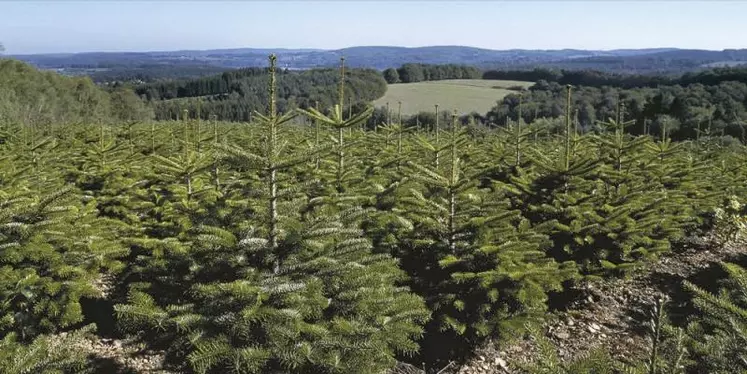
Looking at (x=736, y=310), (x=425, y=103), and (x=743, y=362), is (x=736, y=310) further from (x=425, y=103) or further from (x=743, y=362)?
(x=425, y=103)

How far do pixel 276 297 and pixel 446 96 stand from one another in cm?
7777

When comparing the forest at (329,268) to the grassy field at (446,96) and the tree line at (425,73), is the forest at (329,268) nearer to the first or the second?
the grassy field at (446,96)

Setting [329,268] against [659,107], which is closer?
[329,268]

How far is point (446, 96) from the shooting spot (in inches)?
3150

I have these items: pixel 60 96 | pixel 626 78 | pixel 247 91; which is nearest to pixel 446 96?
pixel 626 78

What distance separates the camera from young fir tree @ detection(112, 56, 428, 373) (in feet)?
15.3

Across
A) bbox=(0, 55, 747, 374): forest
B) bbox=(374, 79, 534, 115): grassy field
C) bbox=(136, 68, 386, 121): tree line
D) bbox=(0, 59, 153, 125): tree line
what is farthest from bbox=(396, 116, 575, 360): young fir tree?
bbox=(374, 79, 534, 115): grassy field

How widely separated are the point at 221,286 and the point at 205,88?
96.5 metres

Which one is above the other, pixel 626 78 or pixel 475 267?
pixel 626 78

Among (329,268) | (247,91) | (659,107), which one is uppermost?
(247,91)

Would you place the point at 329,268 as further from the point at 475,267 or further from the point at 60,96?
the point at 60,96

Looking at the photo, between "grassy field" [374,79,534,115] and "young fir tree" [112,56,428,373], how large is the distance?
62.0m

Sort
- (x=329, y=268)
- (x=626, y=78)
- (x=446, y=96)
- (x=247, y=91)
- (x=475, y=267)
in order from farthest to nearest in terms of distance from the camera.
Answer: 1. (x=247, y=91)
2. (x=626, y=78)
3. (x=446, y=96)
4. (x=475, y=267)
5. (x=329, y=268)

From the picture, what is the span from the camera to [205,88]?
94188 mm
